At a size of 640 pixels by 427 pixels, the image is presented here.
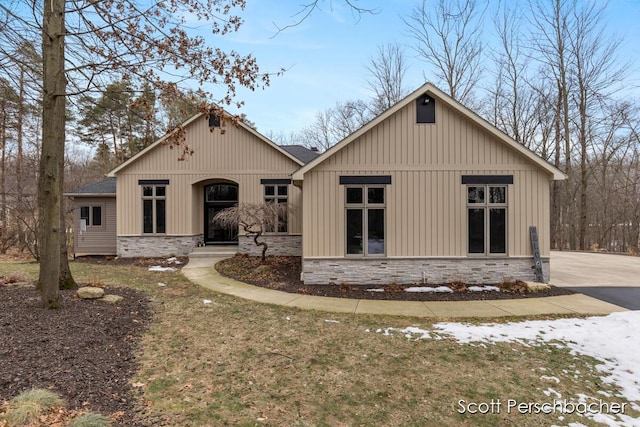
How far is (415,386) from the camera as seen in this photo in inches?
149

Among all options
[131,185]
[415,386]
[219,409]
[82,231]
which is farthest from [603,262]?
[82,231]

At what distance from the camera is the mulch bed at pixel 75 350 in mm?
3354

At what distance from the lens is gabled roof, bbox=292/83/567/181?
866 centimetres

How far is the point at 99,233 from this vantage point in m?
15.2

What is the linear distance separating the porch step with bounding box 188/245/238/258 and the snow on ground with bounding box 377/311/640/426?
9571mm

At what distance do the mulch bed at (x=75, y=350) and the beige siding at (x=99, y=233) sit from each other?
9.19 m

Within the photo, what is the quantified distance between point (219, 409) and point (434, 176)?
7.64m

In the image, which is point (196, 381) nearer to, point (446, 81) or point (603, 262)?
point (603, 262)

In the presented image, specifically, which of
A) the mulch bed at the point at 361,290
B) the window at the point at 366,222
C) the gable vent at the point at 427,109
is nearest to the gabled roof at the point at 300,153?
the mulch bed at the point at 361,290

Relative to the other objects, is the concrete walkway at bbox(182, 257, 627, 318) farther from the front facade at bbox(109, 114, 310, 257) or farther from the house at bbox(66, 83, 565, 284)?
the front facade at bbox(109, 114, 310, 257)

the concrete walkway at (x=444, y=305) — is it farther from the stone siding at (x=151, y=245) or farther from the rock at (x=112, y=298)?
the stone siding at (x=151, y=245)

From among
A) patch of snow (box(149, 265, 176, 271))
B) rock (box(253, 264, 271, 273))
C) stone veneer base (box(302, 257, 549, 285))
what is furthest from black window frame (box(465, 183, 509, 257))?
patch of snow (box(149, 265, 176, 271))

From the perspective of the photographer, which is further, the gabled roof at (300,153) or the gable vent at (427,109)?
the gabled roof at (300,153)

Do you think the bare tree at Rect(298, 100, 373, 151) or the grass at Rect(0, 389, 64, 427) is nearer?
the grass at Rect(0, 389, 64, 427)
